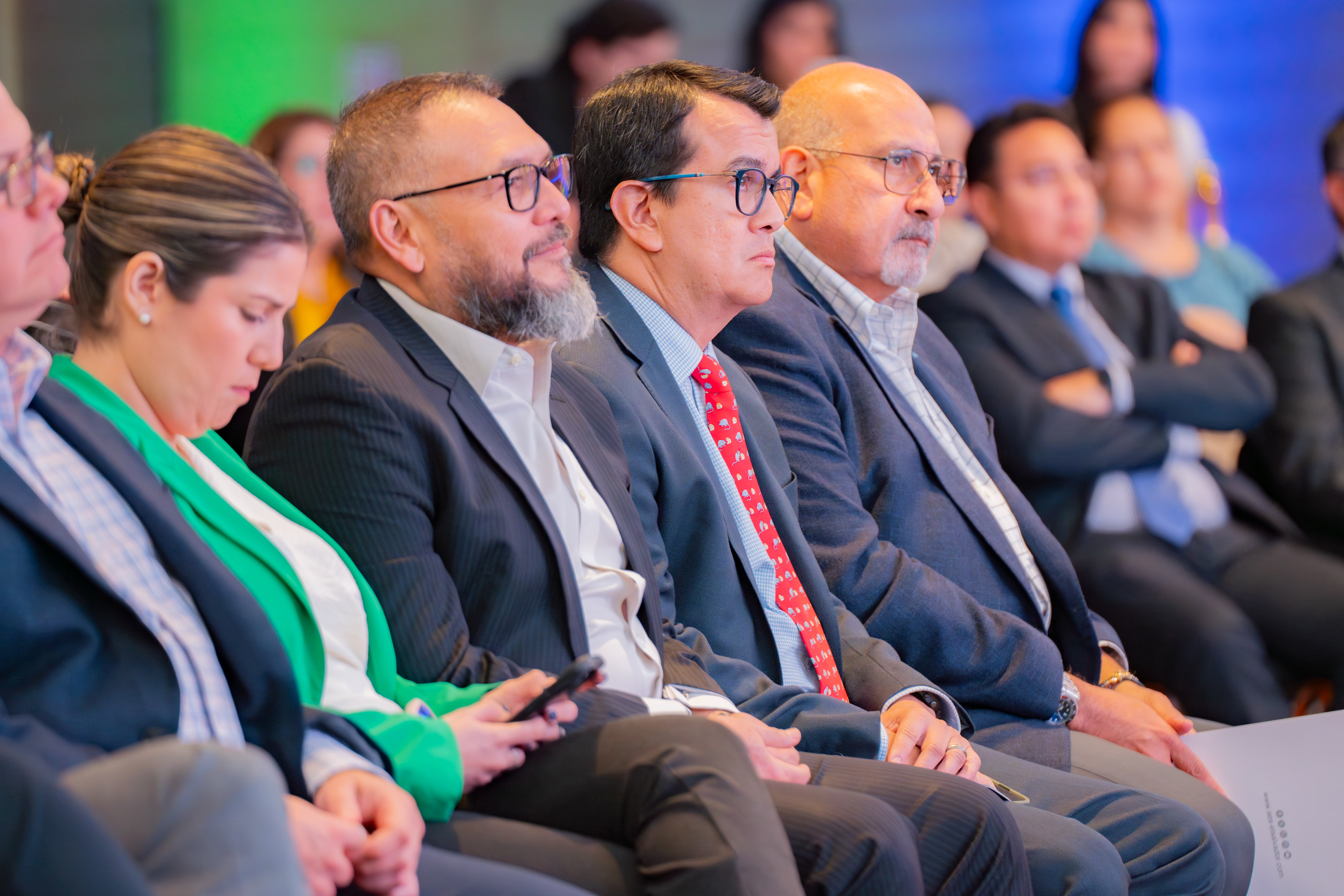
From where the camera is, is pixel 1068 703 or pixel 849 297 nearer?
pixel 1068 703

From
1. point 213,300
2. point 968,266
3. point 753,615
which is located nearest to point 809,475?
point 753,615

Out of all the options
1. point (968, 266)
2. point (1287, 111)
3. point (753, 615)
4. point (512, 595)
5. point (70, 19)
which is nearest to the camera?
point (512, 595)

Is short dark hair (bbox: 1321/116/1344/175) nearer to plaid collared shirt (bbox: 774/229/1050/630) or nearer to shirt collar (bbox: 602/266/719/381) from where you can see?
plaid collared shirt (bbox: 774/229/1050/630)

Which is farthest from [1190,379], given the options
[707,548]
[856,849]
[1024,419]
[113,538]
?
[113,538]

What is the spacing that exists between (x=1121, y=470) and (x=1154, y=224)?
1.24m

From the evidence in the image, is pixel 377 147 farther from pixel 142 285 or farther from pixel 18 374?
pixel 18 374

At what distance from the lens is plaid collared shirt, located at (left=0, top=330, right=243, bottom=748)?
50.4 inches

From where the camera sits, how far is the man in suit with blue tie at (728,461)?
2.03 m

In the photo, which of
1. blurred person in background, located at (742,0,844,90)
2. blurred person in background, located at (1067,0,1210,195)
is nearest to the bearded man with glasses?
blurred person in background, located at (742,0,844,90)

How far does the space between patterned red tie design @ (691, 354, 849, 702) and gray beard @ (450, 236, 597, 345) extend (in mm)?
408

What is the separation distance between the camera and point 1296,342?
412 cm

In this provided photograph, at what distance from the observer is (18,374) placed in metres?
1.30

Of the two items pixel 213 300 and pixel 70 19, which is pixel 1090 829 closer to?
pixel 213 300

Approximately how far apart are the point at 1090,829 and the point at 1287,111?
3855 mm
